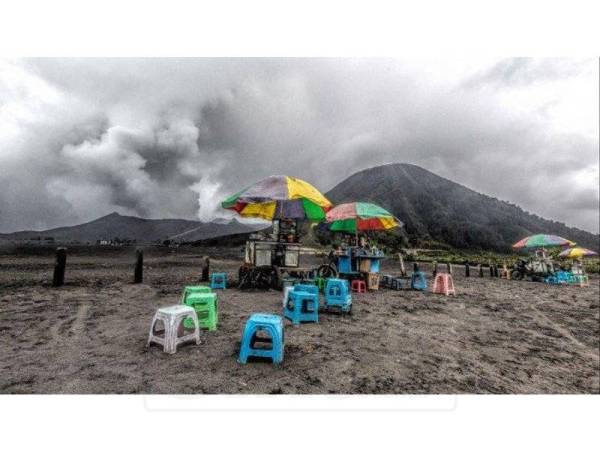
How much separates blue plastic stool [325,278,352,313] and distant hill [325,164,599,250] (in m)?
87.4

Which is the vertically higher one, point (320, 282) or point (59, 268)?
point (59, 268)

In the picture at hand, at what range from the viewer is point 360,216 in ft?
24.8

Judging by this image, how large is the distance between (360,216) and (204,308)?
4.69 meters

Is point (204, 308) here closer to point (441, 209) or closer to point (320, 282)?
point (320, 282)

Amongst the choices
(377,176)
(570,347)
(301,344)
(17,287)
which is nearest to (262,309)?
(301,344)

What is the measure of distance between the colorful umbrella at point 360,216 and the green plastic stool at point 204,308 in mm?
4485

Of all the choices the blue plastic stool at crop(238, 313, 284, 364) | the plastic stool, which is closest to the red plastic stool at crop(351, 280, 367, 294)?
the plastic stool

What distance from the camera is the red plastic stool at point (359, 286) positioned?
26.6 feet

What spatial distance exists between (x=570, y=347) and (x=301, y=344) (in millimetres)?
4034

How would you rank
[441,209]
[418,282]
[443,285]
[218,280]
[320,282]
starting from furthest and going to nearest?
[441,209] → [418,282] → [443,285] → [218,280] → [320,282]

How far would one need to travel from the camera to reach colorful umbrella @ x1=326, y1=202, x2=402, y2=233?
302 inches

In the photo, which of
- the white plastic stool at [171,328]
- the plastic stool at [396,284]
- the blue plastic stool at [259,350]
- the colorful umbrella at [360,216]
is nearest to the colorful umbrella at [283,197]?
the colorful umbrella at [360,216]

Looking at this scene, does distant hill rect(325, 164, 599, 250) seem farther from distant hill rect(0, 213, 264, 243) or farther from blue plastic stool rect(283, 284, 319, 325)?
blue plastic stool rect(283, 284, 319, 325)

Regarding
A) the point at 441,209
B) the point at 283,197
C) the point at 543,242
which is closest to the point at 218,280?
the point at 283,197
